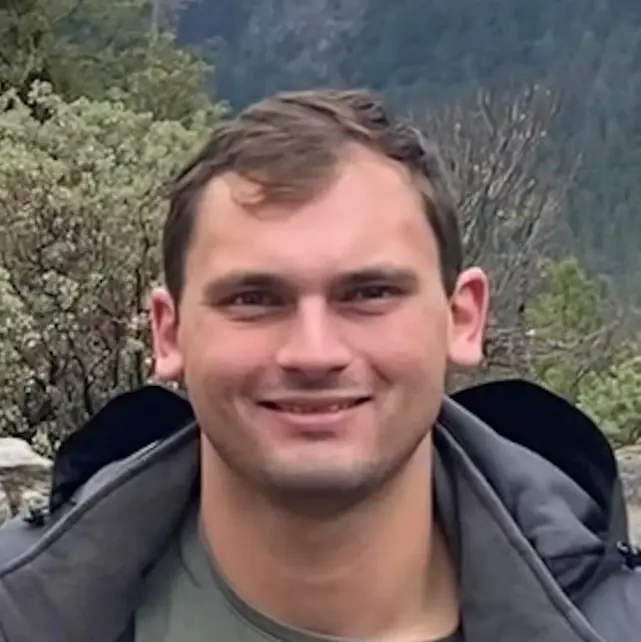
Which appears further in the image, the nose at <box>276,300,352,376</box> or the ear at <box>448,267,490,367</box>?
the ear at <box>448,267,490,367</box>

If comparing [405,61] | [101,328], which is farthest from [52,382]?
[405,61]

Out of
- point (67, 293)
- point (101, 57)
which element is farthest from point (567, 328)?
point (67, 293)

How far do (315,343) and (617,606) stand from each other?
1.33 ft

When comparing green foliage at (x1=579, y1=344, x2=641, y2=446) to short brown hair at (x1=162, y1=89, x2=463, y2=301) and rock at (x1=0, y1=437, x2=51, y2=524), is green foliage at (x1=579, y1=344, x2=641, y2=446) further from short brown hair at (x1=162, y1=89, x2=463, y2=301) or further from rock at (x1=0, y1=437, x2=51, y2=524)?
short brown hair at (x1=162, y1=89, x2=463, y2=301)

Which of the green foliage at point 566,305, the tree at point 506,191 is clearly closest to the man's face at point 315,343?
the tree at point 506,191

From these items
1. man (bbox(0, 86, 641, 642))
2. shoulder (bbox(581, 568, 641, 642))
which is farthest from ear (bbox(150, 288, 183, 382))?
shoulder (bbox(581, 568, 641, 642))

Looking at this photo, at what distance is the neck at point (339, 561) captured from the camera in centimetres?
193

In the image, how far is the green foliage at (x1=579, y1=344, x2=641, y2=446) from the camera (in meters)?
12.4

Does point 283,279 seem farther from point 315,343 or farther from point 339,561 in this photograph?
point 339,561

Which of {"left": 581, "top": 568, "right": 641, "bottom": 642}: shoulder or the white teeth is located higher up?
the white teeth

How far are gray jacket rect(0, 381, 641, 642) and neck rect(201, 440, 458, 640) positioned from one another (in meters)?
0.05

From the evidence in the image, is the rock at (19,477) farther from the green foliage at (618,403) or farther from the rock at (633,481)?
the green foliage at (618,403)

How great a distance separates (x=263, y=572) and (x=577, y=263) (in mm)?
15272

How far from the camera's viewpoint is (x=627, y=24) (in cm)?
3462
